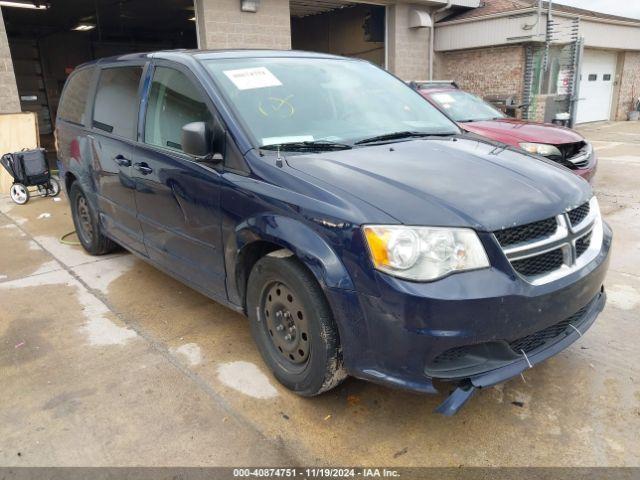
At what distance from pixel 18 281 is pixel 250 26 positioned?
27.7ft

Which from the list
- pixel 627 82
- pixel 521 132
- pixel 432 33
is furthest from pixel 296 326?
pixel 627 82

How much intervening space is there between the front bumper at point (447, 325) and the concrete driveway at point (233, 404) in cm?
42

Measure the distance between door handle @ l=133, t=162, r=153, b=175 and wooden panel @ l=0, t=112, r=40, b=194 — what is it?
606 cm

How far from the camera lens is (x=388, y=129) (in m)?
3.21

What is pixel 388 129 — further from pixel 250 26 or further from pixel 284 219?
pixel 250 26

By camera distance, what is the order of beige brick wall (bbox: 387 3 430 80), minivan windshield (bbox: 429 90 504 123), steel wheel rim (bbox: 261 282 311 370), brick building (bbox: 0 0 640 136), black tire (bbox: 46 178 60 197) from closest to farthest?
steel wheel rim (bbox: 261 282 311 370), minivan windshield (bbox: 429 90 504 123), black tire (bbox: 46 178 60 197), brick building (bbox: 0 0 640 136), beige brick wall (bbox: 387 3 430 80)

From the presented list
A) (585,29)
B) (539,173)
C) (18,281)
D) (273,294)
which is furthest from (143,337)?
(585,29)

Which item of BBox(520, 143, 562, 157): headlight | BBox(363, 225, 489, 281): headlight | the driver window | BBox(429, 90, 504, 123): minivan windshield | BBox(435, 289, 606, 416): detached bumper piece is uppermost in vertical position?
the driver window

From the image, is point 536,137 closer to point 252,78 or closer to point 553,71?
point 252,78

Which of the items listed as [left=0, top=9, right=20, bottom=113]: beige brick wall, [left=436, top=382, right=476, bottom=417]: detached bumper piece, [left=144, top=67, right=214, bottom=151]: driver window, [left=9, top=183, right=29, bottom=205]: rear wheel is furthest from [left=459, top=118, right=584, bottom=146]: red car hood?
[left=0, top=9, right=20, bottom=113]: beige brick wall

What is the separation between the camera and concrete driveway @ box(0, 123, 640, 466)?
238 centimetres

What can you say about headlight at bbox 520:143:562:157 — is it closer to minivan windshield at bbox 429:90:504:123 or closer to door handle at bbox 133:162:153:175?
minivan windshield at bbox 429:90:504:123

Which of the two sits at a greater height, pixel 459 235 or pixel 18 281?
pixel 459 235

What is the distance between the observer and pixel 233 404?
2.74m
